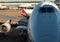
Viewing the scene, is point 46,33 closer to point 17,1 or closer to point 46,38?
point 46,38

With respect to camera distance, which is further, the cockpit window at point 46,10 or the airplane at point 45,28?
the cockpit window at point 46,10

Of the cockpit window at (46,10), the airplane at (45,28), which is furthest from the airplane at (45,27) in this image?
the cockpit window at (46,10)

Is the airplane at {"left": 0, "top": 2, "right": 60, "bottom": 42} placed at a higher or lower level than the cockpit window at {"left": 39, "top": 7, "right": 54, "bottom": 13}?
lower

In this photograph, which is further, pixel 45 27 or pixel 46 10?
pixel 46 10

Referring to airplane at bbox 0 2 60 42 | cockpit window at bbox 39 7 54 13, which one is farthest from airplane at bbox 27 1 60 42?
cockpit window at bbox 39 7 54 13

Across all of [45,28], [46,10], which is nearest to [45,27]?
[45,28]

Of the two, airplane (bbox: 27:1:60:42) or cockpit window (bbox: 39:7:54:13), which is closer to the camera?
airplane (bbox: 27:1:60:42)

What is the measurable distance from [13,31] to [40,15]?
8376mm

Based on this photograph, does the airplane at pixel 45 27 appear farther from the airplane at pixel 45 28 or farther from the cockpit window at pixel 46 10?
the cockpit window at pixel 46 10

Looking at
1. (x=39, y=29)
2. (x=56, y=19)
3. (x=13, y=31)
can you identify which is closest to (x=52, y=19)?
(x=56, y=19)

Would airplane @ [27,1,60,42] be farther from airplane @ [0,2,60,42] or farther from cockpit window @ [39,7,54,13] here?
cockpit window @ [39,7,54,13]

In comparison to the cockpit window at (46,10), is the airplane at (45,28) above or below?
below

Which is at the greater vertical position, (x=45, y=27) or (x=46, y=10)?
(x=46, y=10)

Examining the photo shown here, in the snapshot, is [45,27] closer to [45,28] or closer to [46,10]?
[45,28]
